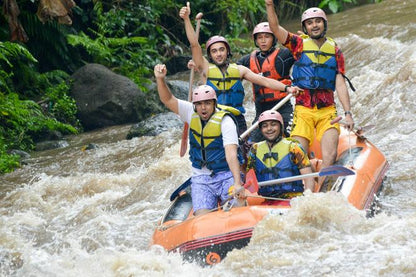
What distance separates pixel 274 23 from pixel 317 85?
0.73 m

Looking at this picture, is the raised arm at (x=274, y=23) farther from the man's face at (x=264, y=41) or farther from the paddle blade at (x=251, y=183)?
the paddle blade at (x=251, y=183)

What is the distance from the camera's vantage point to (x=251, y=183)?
6.70 metres

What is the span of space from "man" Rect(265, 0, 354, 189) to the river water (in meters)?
0.90

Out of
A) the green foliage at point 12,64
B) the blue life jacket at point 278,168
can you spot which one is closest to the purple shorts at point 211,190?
the blue life jacket at point 278,168

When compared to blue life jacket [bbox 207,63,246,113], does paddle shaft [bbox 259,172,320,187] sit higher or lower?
lower

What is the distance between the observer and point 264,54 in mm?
8078

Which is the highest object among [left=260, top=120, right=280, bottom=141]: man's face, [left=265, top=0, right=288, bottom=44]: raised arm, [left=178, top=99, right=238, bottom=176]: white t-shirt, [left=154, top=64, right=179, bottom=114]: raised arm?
[left=265, top=0, right=288, bottom=44]: raised arm

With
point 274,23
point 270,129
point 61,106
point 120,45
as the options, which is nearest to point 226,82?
point 274,23

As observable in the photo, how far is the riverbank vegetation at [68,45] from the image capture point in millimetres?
12906

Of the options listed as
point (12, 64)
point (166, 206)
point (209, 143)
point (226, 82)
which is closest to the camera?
point (209, 143)

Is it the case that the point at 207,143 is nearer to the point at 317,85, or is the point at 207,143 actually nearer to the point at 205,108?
the point at 205,108

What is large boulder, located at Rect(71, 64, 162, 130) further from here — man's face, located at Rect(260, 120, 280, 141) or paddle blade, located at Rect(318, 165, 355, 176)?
paddle blade, located at Rect(318, 165, 355, 176)

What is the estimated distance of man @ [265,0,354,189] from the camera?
7.33 meters

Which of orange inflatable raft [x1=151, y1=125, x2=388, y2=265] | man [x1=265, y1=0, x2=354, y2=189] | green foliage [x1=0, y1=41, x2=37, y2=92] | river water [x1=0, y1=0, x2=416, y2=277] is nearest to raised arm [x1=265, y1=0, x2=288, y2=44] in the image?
man [x1=265, y1=0, x2=354, y2=189]
